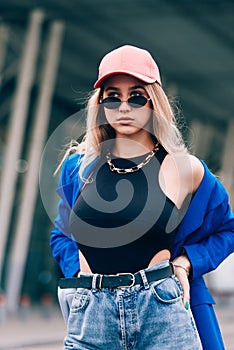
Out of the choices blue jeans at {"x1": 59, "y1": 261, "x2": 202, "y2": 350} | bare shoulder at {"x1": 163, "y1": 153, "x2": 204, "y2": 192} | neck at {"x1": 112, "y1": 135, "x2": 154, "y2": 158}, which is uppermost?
neck at {"x1": 112, "y1": 135, "x2": 154, "y2": 158}

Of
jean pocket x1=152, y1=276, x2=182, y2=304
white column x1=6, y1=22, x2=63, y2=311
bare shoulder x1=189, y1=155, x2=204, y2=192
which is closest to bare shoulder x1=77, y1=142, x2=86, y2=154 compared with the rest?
bare shoulder x1=189, y1=155, x2=204, y2=192

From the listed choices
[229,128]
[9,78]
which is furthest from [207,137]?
[9,78]

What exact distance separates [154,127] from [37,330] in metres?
8.67

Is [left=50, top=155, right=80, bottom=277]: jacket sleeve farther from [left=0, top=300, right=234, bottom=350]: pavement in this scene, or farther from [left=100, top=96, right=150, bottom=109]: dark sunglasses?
[left=0, top=300, right=234, bottom=350]: pavement

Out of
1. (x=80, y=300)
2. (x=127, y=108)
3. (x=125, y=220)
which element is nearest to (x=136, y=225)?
(x=125, y=220)

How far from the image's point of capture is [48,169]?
16969 mm

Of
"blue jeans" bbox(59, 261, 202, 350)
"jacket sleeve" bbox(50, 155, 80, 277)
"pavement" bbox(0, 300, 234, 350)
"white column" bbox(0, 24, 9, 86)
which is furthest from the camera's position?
"white column" bbox(0, 24, 9, 86)

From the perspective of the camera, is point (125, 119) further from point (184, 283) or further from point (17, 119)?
point (17, 119)

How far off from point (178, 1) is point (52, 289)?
891 cm

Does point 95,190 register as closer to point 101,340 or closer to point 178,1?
point 101,340

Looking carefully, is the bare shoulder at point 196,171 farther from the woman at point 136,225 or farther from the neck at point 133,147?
the neck at point 133,147

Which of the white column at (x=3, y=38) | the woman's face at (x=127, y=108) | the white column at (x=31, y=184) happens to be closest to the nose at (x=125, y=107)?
the woman's face at (x=127, y=108)

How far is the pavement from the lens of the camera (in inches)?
327

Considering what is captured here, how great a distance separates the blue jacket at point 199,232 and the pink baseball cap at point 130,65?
359 millimetres
